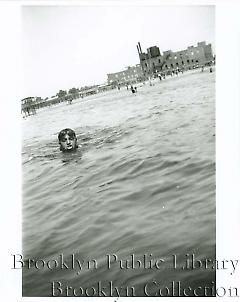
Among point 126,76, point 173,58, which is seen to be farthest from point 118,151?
point 173,58

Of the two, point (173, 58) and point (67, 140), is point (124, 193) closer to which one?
point (67, 140)

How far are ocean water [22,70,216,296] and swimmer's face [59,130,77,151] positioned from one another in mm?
44

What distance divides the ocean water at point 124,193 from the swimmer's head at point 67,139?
39 mm

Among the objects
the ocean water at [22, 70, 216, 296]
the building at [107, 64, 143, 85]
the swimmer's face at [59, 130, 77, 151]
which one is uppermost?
the building at [107, 64, 143, 85]

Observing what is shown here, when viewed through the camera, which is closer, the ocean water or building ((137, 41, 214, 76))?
the ocean water

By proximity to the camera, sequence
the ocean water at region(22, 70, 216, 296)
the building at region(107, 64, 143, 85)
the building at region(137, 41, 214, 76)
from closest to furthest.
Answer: the ocean water at region(22, 70, 216, 296)
the building at region(137, 41, 214, 76)
the building at region(107, 64, 143, 85)

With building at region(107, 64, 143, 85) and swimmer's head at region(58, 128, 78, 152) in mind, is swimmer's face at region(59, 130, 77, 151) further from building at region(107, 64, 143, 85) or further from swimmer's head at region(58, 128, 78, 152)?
building at region(107, 64, 143, 85)

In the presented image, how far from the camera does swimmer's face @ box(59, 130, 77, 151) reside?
8.88ft

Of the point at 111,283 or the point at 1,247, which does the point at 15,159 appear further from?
the point at 111,283

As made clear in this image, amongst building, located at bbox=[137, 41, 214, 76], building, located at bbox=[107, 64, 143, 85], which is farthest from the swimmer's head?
building, located at bbox=[137, 41, 214, 76]

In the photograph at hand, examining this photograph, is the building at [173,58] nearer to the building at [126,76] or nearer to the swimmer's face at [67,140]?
the building at [126,76]

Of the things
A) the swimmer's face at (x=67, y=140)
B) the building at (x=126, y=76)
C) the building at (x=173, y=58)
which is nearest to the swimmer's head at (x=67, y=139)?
the swimmer's face at (x=67, y=140)

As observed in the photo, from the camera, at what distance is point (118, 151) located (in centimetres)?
277

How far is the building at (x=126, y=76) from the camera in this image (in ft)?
9.14
